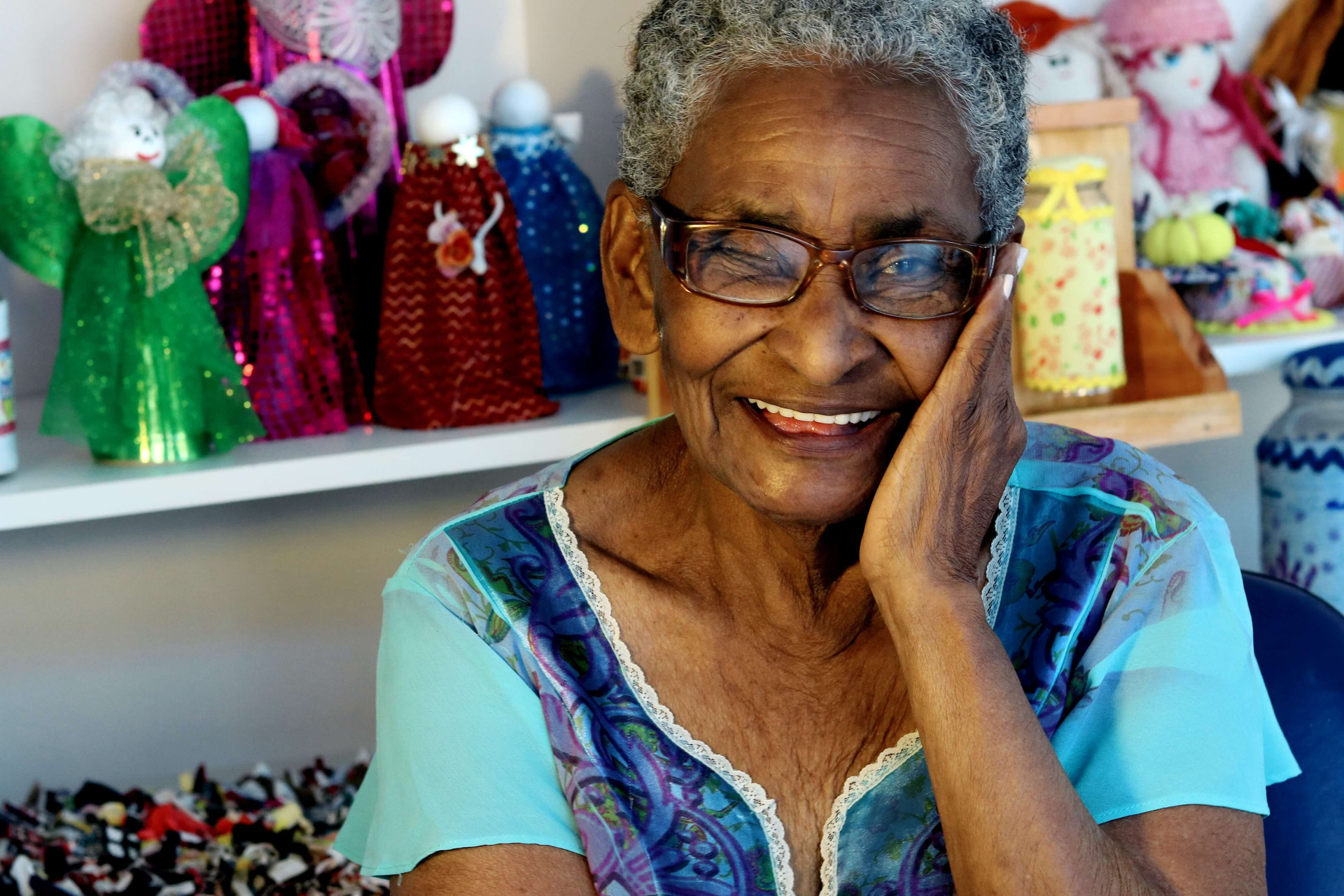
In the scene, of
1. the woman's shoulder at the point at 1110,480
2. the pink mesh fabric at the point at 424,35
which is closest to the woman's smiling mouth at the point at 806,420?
the woman's shoulder at the point at 1110,480

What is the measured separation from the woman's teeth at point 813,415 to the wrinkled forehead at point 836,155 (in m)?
0.11

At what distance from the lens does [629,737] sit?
0.95 meters

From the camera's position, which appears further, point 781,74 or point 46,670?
point 46,670

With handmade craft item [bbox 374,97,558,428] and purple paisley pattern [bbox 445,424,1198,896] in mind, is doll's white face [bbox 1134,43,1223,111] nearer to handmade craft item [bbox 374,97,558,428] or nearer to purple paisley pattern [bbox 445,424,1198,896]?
handmade craft item [bbox 374,97,558,428]

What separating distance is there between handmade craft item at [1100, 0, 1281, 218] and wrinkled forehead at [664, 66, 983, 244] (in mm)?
1017

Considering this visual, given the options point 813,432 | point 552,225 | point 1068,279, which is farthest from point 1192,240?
point 813,432

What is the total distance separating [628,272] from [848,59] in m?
0.23

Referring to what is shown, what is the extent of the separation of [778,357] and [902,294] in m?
0.08

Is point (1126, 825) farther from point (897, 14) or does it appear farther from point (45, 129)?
point (45, 129)

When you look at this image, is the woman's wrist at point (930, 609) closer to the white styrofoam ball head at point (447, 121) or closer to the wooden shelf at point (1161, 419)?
the wooden shelf at point (1161, 419)

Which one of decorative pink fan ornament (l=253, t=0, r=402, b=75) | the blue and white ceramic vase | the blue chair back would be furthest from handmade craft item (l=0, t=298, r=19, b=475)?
the blue and white ceramic vase

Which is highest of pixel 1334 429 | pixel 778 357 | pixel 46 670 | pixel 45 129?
pixel 45 129

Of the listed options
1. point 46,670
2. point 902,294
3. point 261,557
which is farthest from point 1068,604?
point 46,670

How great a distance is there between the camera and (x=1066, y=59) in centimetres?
168
